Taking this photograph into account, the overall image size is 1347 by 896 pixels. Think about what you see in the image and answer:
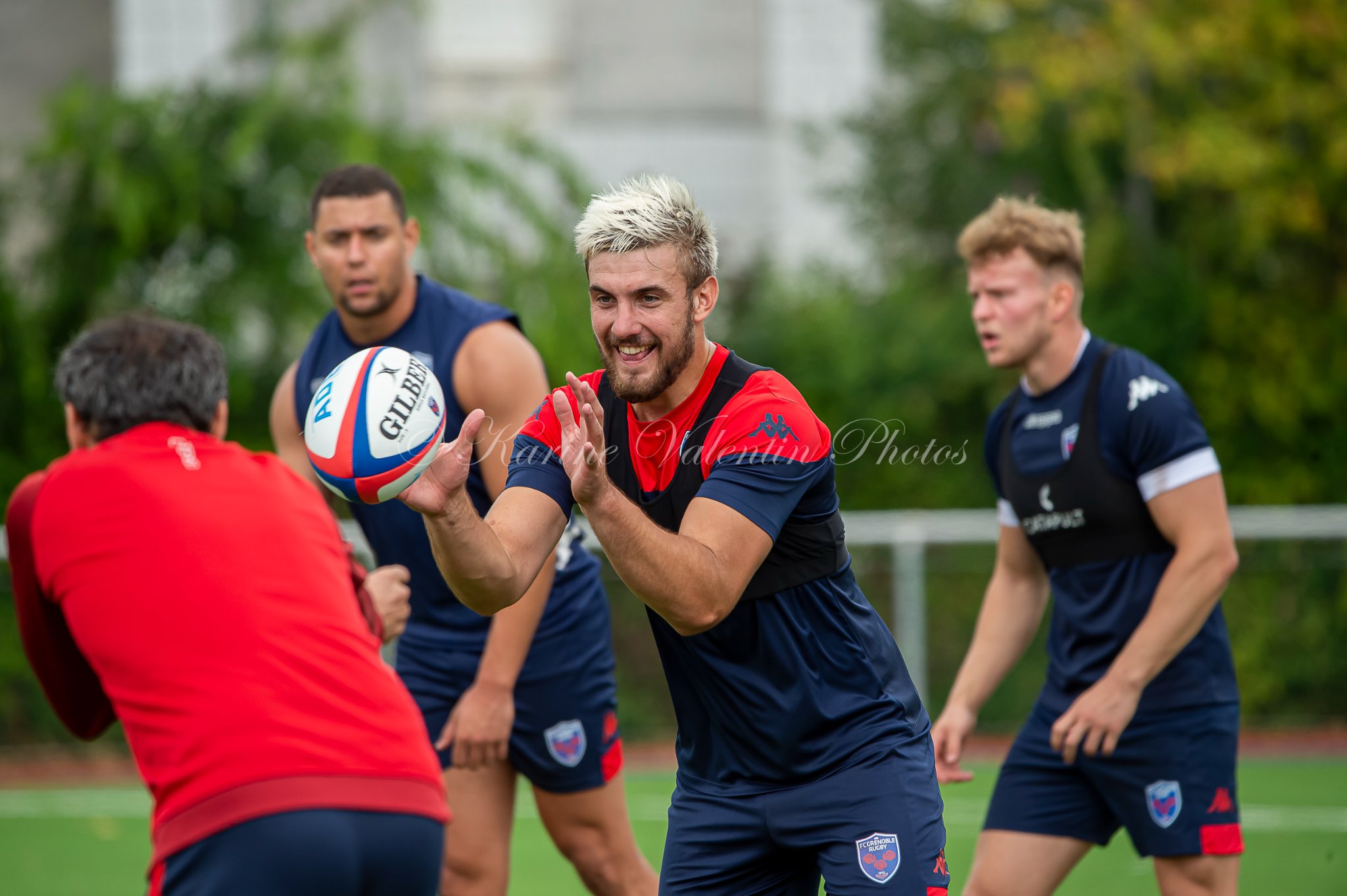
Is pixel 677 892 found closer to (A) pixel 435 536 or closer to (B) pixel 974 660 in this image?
(A) pixel 435 536

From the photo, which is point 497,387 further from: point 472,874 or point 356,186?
point 472,874

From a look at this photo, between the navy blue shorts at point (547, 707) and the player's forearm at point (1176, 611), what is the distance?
1.73m

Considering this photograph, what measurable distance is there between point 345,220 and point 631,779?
252 inches

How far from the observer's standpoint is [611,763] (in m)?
4.83

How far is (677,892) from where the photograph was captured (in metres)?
3.40

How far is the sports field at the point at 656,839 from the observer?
279 inches

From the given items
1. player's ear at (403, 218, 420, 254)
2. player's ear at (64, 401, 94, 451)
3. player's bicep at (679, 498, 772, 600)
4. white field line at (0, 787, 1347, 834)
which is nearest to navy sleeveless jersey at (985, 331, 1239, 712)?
player's bicep at (679, 498, 772, 600)

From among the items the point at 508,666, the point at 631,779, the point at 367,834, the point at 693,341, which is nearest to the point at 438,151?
the point at 631,779

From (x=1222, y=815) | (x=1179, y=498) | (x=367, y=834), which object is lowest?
(x=1222, y=815)

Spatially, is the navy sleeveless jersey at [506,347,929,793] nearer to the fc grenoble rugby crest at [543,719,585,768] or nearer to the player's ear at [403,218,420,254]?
the fc grenoble rugby crest at [543,719,585,768]

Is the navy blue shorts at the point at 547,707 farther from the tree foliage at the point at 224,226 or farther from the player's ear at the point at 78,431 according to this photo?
the tree foliage at the point at 224,226

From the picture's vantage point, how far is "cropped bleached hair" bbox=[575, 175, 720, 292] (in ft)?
10.3

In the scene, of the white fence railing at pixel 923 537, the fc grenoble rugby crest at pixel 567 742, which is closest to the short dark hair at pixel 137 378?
the fc grenoble rugby crest at pixel 567 742

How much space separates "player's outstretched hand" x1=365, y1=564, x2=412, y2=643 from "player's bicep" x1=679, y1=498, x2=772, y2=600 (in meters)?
0.70
